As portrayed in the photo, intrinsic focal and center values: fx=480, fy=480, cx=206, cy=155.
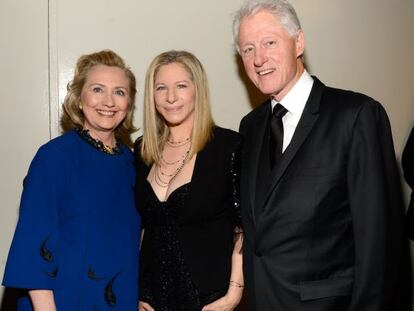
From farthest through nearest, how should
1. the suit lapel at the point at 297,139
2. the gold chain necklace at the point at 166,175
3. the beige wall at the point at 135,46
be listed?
1. the beige wall at the point at 135,46
2. the gold chain necklace at the point at 166,175
3. the suit lapel at the point at 297,139

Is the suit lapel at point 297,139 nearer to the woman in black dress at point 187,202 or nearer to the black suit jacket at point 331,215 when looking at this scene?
the black suit jacket at point 331,215

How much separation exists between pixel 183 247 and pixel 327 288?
0.60 m

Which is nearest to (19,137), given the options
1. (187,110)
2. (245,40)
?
(187,110)

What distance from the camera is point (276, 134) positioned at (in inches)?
69.8

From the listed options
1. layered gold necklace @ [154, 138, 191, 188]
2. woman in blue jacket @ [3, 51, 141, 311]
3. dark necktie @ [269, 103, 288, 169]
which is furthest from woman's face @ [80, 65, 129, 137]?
dark necktie @ [269, 103, 288, 169]

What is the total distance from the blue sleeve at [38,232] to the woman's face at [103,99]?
299 mm

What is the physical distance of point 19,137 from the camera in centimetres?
254

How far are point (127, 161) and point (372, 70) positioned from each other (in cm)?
167

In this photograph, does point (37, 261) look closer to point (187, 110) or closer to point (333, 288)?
point (187, 110)

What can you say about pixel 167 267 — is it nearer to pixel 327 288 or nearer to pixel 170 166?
pixel 170 166

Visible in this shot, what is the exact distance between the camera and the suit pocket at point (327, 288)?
1587 mm

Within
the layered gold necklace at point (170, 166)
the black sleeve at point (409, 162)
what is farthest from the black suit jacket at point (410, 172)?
the layered gold necklace at point (170, 166)

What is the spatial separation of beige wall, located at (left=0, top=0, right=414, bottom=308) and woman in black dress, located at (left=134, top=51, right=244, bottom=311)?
0.56 m

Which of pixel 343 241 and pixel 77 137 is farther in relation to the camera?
pixel 77 137
